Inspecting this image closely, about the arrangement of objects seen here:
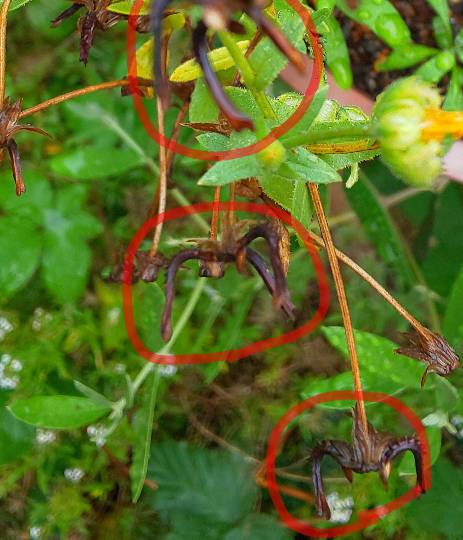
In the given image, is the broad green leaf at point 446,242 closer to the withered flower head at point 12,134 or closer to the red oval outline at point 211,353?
the red oval outline at point 211,353

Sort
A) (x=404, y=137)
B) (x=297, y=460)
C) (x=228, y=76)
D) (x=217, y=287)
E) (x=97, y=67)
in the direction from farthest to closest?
(x=97, y=67), (x=297, y=460), (x=217, y=287), (x=228, y=76), (x=404, y=137)

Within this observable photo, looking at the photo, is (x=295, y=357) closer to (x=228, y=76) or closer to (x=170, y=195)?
(x=170, y=195)

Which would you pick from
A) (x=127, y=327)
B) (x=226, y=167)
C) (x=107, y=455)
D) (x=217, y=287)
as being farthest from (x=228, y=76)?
(x=107, y=455)

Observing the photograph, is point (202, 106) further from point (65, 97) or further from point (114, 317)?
point (114, 317)

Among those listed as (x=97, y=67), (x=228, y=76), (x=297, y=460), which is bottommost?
(x=297, y=460)

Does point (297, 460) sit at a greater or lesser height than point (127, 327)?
lesser

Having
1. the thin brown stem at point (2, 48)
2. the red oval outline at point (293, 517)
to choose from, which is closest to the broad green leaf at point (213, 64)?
the thin brown stem at point (2, 48)

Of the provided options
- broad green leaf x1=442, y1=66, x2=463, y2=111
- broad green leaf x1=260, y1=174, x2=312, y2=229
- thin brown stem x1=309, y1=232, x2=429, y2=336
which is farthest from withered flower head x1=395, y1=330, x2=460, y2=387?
broad green leaf x1=442, y1=66, x2=463, y2=111

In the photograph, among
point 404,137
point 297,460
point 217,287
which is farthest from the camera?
point 297,460

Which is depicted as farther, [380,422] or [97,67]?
[97,67]
